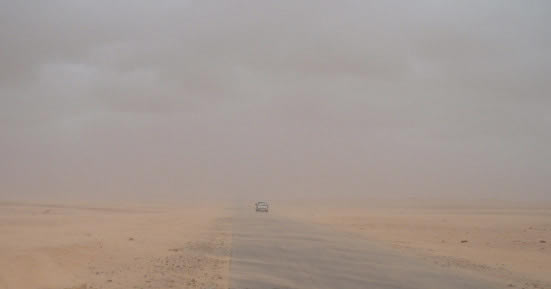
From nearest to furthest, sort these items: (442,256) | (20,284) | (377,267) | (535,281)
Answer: (20,284) < (535,281) < (377,267) < (442,256)

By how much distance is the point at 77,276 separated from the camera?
48.4 feet

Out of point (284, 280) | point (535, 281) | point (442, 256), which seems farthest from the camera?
point (442, 256)

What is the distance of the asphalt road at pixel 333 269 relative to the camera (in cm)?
1412

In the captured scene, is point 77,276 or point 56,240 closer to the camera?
point 77,276

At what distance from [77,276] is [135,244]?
30.0ft

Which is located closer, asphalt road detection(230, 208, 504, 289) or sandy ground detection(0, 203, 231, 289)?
sandy ground detection(0, 203, 231, 289)

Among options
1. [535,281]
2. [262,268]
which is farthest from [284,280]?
[535,281]

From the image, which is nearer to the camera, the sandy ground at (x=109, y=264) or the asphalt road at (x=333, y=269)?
the sandy ground at (x=109, y=264)

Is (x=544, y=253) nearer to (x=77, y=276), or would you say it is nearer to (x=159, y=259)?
(x=159, y=259)

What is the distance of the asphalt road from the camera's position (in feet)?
46.3

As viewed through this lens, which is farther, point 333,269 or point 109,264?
point 109,264

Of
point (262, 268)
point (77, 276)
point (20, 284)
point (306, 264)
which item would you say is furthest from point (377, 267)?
point (20, 284)

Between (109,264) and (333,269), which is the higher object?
(333,269)

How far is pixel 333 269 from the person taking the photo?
16828mm
